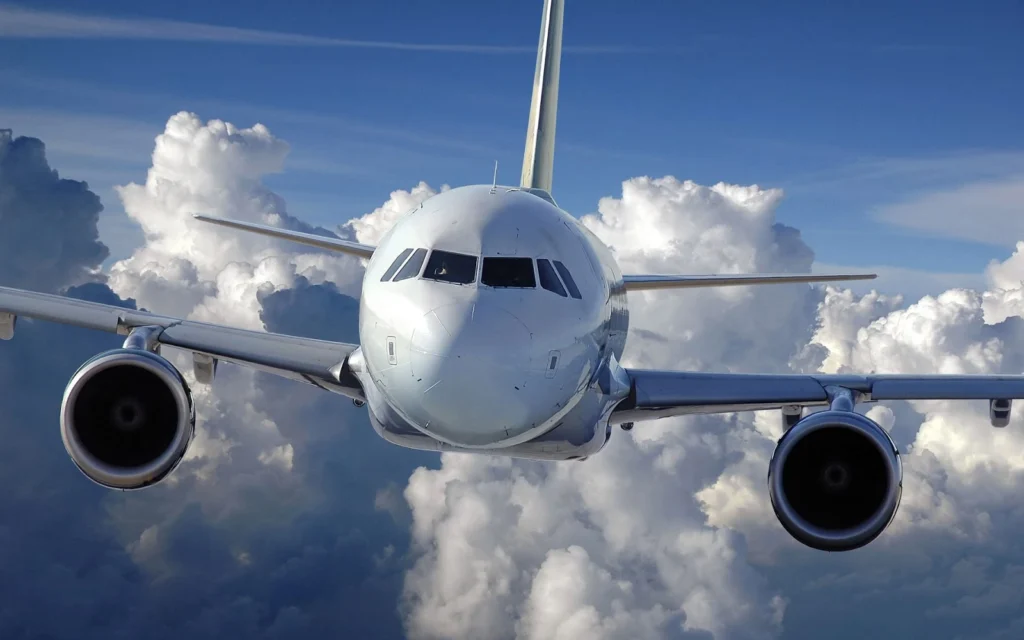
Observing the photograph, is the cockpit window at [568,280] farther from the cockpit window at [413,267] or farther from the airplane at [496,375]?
the cockpit window at [413,267]

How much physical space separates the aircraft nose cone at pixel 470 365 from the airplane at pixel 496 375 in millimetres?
20

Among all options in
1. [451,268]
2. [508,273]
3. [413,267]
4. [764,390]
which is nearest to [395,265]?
[413,267]

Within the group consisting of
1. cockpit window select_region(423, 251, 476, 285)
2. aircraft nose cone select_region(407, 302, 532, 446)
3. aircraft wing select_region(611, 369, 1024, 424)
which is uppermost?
aircraft wing select_region(611, 369, 1024, 424)

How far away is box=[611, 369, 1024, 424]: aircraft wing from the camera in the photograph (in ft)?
65.1

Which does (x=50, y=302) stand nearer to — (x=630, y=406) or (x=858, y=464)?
(x=630, y=406)

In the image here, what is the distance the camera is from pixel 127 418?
1855 centimetres

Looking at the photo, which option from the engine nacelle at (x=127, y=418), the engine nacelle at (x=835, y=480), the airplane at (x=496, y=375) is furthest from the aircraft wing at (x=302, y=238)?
the engine nacelle at (x=835, y=480)

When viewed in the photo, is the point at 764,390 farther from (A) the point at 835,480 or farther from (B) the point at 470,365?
(B) the point at 470,365

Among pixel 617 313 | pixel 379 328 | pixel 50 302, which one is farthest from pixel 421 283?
pixel 50 302

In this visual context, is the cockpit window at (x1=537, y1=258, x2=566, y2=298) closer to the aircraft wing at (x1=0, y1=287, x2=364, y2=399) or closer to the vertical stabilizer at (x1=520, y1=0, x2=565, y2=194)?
the aircraft wing at (x1=0, y1=287, x2=364, y2=399)

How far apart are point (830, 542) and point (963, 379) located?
546 cm

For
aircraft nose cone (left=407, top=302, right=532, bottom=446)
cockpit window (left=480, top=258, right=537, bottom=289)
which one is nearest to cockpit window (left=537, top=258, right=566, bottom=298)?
cockpit window (left=480, top=258, right=537, bottom=289)

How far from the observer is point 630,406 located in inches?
781

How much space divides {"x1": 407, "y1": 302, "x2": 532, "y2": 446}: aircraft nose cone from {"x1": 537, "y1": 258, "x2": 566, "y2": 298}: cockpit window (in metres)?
1.17
